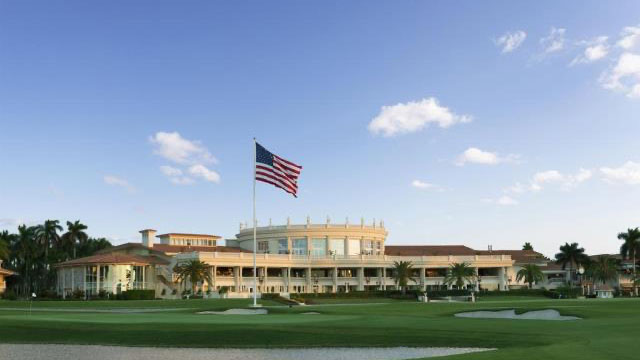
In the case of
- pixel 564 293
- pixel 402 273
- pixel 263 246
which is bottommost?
pixel 564 293

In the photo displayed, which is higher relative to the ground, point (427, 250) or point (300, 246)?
point (300, 246)

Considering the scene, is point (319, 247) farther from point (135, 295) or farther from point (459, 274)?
point (135, 295)

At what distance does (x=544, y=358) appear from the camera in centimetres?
1805

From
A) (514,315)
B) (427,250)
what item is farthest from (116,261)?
(514,315)

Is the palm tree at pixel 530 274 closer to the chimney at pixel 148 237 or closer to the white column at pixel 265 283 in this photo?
the white column at pixel 265 283

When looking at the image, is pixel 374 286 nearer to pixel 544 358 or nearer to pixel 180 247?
pixel 180 247

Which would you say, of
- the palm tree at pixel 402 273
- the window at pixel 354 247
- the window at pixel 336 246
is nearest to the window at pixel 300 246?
the window at pixel 336 246

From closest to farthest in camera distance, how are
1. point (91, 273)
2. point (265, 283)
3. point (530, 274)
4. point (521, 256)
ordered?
point (91, 273) < point (265, 283) < point (530, 274) < point (521, 256)

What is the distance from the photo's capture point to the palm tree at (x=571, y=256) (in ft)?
409

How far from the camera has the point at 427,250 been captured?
11769 centimetres

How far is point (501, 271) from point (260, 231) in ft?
128

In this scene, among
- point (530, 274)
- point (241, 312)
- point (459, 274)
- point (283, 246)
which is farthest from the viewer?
point (283, 246)

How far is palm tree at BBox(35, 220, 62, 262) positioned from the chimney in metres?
26.0

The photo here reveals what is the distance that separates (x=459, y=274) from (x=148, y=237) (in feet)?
155
